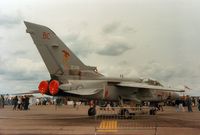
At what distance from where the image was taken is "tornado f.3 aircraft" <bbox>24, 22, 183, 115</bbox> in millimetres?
16875

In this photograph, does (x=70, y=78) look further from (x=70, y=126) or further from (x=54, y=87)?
(x=70, y=126)

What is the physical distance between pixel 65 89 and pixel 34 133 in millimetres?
6255

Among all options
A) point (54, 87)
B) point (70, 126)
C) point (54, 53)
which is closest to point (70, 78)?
point (54, 87)

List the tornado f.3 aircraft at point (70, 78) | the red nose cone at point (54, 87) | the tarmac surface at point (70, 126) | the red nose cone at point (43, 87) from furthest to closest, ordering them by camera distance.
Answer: the tornado f.3 aircraft at point (70, 78)
the red nose cone at point (43, 87)
the red nose cone at point (54, 87)
the tarmac surface at point (70, 126)

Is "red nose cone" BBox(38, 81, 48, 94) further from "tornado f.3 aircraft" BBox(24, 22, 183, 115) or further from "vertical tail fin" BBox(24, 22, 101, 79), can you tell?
"vertical tail fin" BBox(24, 22, 101, 79)

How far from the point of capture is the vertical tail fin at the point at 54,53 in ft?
55.4

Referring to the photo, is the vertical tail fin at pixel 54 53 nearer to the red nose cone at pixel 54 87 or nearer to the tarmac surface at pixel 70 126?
the red nose cone at pixel 54 87

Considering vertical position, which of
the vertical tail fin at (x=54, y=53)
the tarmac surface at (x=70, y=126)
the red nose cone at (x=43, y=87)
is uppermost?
the vertical tail fin at (x=54, y=53)

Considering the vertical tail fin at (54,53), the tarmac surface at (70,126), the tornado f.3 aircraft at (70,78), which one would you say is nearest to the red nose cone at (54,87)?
the tornado f.3 aircraft at (70,78)

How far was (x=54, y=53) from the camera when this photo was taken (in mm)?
17406

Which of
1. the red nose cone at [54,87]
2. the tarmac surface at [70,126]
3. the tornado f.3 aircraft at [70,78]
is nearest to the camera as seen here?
the tarmac surface at [70,126]

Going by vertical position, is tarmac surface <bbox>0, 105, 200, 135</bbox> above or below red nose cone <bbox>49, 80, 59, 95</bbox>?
below

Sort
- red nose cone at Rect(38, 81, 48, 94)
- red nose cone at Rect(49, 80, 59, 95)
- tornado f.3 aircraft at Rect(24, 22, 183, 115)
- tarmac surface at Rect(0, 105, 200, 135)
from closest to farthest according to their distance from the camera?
tarmac surface at Rect(0, 105, 200, 135)
red nose cone at Rect(49, 80, 59, 95)
red nose cone at Rect(38, 81, 48, 94)
tornado f.3 aircraft at Rect(24, 22, 183, 115)

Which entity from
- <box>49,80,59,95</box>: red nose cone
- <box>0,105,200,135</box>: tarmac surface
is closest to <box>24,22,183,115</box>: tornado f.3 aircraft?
<box>49,80,59,95</box>: red nose cone
